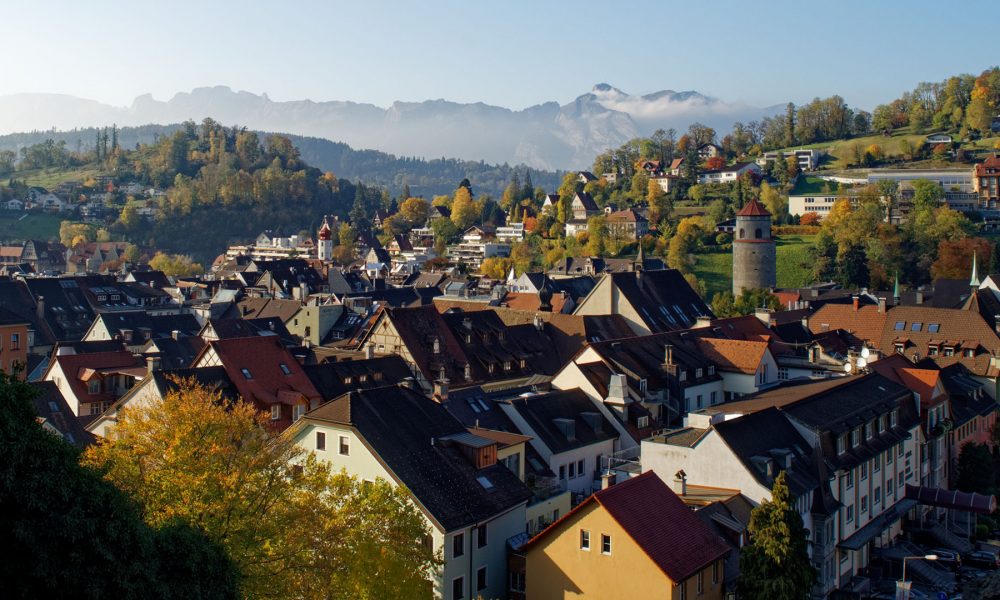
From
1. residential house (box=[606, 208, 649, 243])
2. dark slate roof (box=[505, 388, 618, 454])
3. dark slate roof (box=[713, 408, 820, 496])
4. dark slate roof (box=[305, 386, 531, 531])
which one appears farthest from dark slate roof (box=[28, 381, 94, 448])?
residential house (box=[606, 208, 649, 243])

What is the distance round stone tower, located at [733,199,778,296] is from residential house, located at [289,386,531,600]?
243ft

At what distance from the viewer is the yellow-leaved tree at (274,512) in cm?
2420

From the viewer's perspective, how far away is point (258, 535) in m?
24.6

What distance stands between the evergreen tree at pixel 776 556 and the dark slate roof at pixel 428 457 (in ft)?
23.7

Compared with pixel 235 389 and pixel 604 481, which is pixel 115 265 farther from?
pixel 604 481

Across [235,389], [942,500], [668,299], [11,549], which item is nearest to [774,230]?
[668,299]

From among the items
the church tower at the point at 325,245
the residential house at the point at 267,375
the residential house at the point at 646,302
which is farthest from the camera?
the church tower at the point at 325,245

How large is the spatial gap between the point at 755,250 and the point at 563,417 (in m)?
66.8

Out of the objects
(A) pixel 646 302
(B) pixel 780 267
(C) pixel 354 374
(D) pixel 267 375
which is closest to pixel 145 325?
(C) pixel 354 374

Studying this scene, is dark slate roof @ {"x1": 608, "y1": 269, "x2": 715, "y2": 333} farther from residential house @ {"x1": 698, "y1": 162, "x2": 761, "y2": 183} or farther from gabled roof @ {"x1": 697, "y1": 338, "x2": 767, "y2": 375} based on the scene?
residential house @ {"x1": 698, "y1": 162, "x2": 761, "y2": 183}

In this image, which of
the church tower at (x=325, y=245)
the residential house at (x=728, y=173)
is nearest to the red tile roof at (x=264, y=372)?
the church tower at (x=325, y=245)

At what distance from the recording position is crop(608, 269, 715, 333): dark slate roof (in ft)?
215

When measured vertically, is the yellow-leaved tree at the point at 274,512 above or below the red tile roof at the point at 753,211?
below

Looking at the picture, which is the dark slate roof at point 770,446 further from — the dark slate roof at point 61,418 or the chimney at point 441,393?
the dark slate roof at point 61,418
